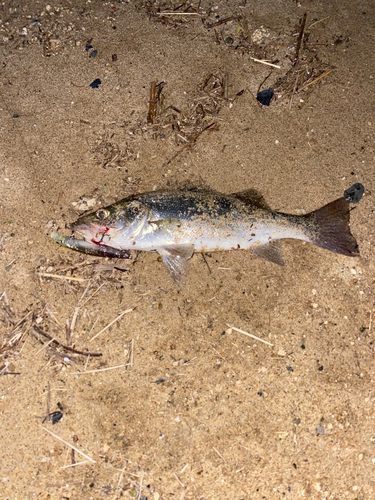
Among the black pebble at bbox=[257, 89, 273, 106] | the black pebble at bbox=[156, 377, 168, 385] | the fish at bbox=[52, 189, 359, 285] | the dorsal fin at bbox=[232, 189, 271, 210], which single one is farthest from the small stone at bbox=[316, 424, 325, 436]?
the black pebble at bbox=[257, 89, 273, 106]

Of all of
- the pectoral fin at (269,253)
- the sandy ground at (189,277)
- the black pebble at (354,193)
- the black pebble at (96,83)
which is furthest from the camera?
the black pebble at (96,83)

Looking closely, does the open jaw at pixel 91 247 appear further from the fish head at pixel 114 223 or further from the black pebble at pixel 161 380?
the black pebble at pixel 161 380

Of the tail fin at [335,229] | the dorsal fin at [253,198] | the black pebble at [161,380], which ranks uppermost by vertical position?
the dorsal fin at [253,198]

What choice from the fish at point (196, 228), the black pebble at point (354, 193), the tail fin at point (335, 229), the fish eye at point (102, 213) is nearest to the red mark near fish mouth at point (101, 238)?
the fish at point (196, 228)

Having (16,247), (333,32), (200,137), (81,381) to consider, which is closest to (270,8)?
(333,32)

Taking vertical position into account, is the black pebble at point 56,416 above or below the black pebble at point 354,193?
below

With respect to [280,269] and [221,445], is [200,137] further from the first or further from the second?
[221,445]

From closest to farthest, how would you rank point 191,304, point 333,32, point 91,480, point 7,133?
point 91,480
point 191,304
point 7,133
point 333,32
